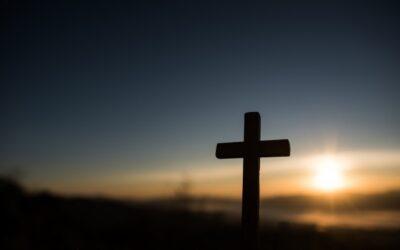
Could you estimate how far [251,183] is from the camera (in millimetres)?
6098

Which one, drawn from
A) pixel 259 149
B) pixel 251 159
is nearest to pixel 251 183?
pixel 251 159

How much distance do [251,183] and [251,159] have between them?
43 cm

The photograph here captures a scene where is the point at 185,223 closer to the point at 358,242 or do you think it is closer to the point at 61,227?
the point at 61,227

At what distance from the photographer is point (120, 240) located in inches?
463

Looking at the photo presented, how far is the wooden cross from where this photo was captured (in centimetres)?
591

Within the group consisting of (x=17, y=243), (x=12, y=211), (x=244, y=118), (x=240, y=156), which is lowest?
(x=17, y=243)

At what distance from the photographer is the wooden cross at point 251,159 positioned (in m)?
5.91

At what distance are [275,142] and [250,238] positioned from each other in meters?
1.64

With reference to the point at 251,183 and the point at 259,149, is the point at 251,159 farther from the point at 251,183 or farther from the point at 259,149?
the point at 251,183

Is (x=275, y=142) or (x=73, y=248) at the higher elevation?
(x=275, y=142)

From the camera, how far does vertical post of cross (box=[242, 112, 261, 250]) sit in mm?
5891

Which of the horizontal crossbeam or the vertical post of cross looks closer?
the vertical post of cross

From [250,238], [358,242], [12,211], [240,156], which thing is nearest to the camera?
[250,238]

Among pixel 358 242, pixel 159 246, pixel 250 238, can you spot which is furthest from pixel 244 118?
pixel 358 242
